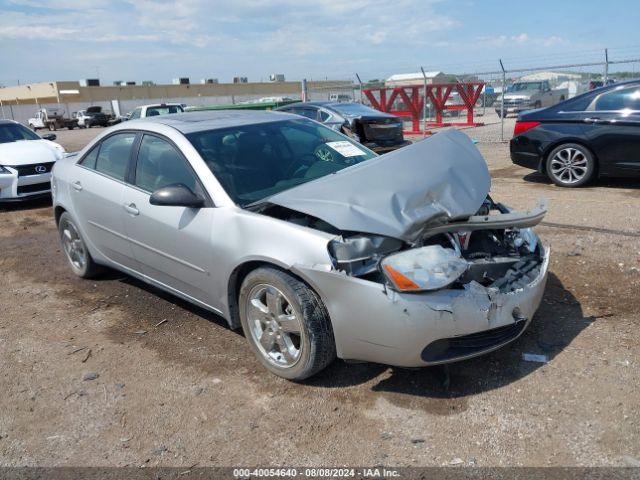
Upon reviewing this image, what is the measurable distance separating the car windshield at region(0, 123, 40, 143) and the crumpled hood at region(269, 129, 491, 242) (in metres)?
8.56

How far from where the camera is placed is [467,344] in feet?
9.72

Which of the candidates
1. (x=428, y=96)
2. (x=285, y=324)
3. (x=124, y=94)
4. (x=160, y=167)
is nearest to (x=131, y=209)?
(x=160, y=167)

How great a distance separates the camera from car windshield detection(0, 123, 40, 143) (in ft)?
32.1

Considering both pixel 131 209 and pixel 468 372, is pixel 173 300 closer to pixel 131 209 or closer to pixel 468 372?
pixel 131 209

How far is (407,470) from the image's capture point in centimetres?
252

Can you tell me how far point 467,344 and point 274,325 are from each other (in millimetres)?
1149

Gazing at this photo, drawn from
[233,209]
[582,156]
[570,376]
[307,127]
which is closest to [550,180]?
[582,156]

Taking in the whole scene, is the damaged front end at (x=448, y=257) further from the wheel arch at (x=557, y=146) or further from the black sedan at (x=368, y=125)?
the black sedan at (x=368, y=125)

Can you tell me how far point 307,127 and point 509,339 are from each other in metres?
2.45

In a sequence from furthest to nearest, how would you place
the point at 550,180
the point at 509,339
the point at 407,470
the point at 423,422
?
the point at 550,180 → the point at 509,339 → the point at 423,422 → the point at 407,470

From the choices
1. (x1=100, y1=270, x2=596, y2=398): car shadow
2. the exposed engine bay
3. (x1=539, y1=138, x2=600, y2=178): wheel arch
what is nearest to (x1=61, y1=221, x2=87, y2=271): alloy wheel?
the exposed engine bay

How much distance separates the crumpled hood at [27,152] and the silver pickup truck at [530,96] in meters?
19.7

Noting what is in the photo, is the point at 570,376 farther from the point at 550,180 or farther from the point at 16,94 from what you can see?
the point at 16,94

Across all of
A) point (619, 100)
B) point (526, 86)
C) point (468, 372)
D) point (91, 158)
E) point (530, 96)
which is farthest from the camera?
point (526, 86)
